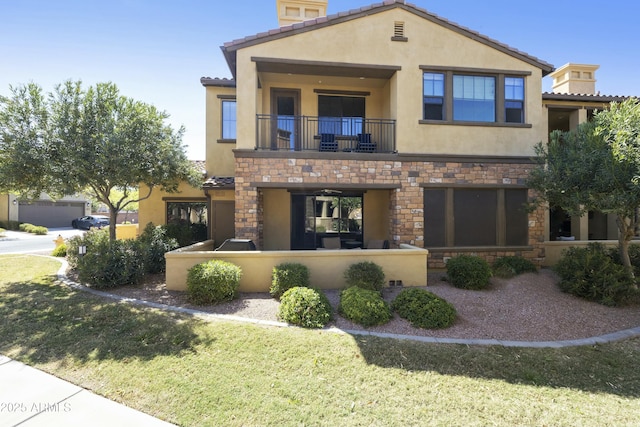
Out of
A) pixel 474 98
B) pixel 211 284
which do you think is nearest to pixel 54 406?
pixel 211 284

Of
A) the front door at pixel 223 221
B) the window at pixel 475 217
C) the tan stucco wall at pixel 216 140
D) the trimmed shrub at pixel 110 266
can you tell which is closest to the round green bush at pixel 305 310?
the trimmed shrub at pixel 110 266

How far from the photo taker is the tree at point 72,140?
812 cm

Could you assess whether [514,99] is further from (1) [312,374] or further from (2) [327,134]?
(1) [312,374]

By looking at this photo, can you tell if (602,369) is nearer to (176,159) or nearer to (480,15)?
(176,159)

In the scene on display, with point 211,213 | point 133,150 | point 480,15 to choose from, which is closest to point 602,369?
point 133,150

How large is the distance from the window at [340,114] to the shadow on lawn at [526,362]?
8547 millimetres

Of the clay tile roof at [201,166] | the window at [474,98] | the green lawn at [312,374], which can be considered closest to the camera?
the green lawn at [312,374]

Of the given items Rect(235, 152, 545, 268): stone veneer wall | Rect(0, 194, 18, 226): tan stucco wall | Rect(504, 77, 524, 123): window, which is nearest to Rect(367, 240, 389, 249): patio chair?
Rect(235, 152, 545, 268): stone veneer wall

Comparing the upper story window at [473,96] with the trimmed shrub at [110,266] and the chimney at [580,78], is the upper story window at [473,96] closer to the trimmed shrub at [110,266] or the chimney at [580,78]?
the chimney at [580,78]

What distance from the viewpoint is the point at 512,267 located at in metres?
9.49

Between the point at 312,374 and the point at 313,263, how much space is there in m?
4.12

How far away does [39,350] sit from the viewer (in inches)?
188

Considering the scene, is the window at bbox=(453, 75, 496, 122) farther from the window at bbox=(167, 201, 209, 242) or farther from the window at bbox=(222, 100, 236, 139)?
the window at bbox=(167, 201, 209, 242)

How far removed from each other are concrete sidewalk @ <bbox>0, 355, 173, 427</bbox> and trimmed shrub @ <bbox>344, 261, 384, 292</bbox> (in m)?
5.21
